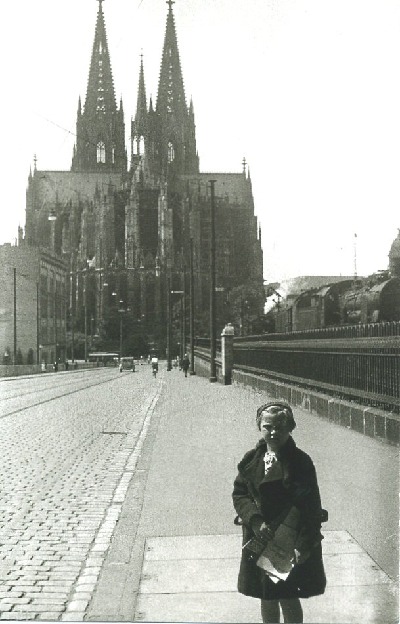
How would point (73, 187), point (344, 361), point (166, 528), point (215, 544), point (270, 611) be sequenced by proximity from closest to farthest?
point (270, 611) < point (215, 544) < point (166, 528) < point (344, 361) < point (73, 187)

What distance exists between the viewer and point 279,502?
4.58 meters

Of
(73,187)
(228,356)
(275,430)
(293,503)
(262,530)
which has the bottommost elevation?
(262,530)

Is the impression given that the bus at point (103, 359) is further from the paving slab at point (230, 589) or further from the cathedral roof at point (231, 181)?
the paving slab at point (230, 589)

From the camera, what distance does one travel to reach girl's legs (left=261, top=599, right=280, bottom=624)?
186 inches

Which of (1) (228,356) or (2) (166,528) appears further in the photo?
(1) (228,356)

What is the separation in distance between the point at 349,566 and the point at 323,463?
2492 mm

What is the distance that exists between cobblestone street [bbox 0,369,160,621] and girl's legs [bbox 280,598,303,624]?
1.16 m

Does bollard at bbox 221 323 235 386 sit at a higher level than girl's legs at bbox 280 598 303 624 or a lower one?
higher

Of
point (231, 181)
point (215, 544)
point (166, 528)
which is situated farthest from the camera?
point (231, 181)

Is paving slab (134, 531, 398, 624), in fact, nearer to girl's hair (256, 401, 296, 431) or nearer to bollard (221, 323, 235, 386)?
girl's hair (256, 401, 296, 431)

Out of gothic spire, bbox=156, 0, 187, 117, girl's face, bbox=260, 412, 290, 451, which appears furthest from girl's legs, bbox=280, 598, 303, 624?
gothic spire, bbox=156, 0, 187, 117

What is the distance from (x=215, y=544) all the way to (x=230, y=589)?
3.47 feet

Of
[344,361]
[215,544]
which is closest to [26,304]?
[344,361]

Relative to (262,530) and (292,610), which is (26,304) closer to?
(292,610)
